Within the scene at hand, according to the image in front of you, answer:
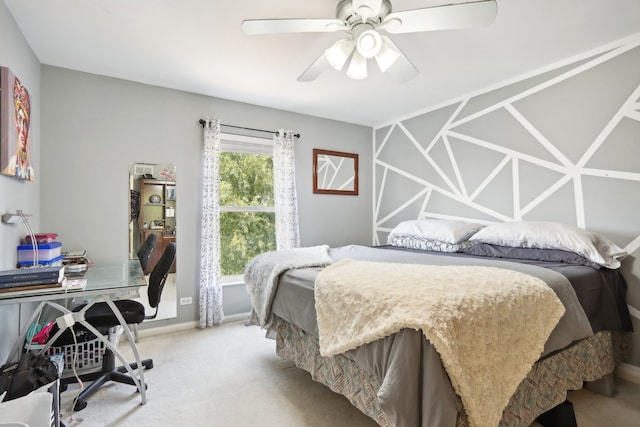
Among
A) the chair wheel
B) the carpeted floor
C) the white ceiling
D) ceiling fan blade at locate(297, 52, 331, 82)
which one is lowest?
the carpeted floor

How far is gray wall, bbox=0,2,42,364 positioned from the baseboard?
160 inches

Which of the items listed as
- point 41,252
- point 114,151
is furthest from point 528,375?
point 114,151

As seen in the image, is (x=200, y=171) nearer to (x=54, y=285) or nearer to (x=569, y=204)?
(x=54, y=285)

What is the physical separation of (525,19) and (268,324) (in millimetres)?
2652

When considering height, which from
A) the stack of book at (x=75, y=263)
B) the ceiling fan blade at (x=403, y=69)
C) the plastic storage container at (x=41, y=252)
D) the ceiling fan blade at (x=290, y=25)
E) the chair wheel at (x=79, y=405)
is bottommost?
the chair wheel at (x=79, y=405)

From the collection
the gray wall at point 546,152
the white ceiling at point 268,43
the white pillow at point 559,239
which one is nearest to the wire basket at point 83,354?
the white ceiling at point 268,43

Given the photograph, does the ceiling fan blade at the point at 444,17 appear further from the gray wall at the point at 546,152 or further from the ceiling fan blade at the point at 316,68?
the gray wall at the point at 546,152

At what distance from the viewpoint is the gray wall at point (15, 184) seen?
185 centimetres

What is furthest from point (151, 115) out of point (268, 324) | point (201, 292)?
point (268, 324)

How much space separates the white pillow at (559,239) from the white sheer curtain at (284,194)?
2.06 metres

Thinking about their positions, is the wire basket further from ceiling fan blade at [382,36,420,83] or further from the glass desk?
ceiling fan blade at [382,36,420,83]

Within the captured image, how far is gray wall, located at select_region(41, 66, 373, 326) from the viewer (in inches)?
105

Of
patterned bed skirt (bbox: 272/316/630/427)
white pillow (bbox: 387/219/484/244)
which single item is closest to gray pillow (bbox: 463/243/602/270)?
white pillow (bbox: 387/219/484/244)

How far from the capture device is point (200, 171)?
10.7 feet
